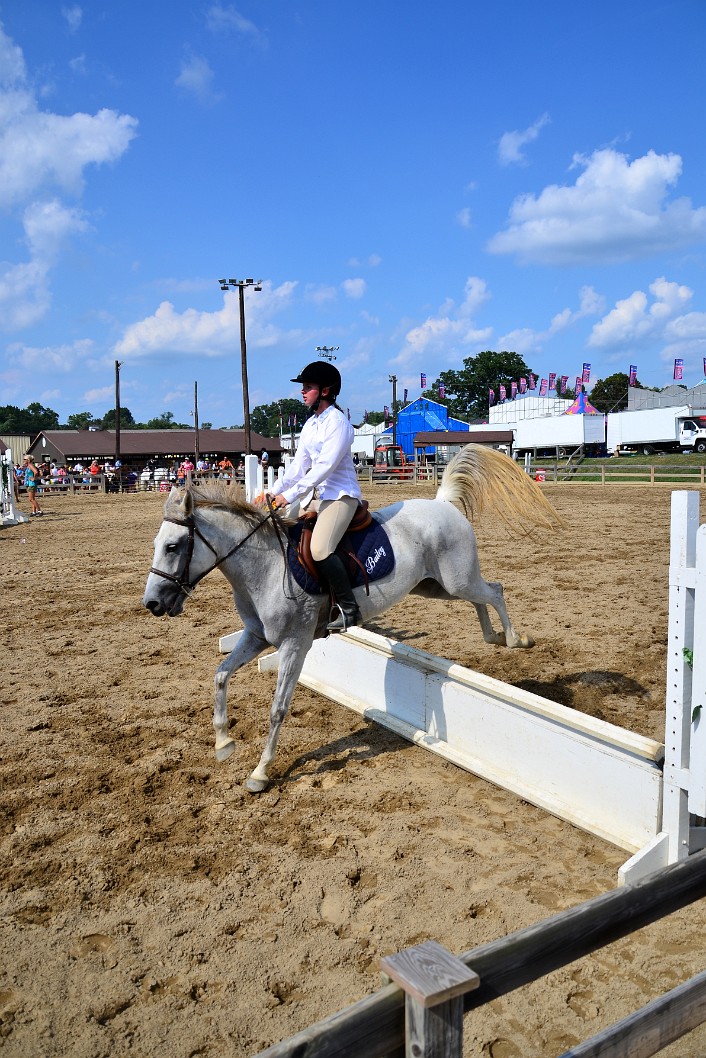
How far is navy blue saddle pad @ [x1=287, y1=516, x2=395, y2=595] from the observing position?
4434 mm

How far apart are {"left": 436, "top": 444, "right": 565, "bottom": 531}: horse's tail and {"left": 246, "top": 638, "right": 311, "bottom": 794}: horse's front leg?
201cm

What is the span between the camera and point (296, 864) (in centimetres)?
339

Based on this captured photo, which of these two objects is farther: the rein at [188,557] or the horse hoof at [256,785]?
the rein at [188,557]

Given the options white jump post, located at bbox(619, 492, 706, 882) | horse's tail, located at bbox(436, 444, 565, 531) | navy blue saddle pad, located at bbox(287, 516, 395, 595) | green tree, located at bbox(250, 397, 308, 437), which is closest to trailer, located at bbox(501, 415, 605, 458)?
horse's tail, located at bbox(436, 444, 565, 531)

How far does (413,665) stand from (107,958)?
265 centimetres

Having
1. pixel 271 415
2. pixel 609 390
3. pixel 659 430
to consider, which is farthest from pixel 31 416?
pixel 659 430

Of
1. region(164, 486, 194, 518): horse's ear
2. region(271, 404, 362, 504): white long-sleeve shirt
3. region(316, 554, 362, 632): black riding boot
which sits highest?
region(271, 404, 362, 504): white long-sleeve shirt

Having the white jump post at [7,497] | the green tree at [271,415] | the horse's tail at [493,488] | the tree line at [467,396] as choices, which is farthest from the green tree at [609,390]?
the horse's tail at [493,488]

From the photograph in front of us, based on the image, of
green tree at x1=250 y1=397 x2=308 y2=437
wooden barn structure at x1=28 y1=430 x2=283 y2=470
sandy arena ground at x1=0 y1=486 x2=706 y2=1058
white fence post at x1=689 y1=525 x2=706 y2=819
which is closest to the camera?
sandy arena ground at x1=0 y1=486 x2=706 y2=1058

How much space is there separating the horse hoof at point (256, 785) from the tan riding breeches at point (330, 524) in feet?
4.38

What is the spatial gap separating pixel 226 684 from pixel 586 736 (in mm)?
2190

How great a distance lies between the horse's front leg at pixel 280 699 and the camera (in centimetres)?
415

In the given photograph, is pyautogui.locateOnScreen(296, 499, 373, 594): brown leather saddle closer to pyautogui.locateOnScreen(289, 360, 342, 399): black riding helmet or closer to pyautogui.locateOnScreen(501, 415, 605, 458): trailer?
pyautogui.locateOnScreen(289, 360, 342, 399): black riding helmet

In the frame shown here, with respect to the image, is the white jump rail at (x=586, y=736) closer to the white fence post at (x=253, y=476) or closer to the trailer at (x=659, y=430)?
the white fence post at (x=253, y=476)
